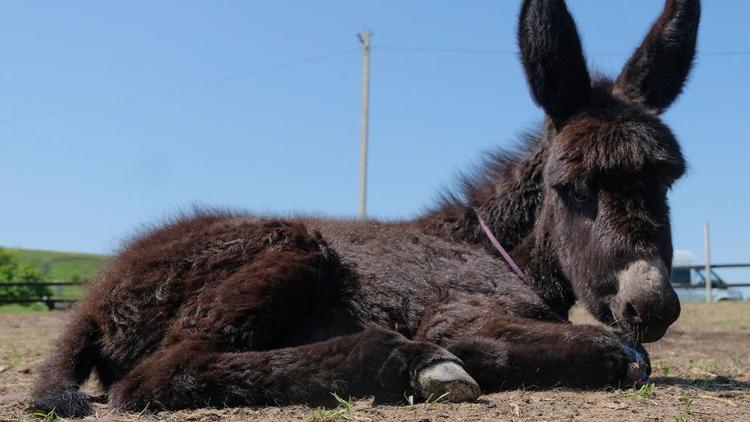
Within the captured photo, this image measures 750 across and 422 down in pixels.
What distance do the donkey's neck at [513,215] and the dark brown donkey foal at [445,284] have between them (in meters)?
0.01

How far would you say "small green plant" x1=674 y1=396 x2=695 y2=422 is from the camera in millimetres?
3301

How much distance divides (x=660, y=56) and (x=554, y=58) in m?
0.92

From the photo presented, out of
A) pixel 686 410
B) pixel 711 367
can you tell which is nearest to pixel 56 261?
pixel 711 367

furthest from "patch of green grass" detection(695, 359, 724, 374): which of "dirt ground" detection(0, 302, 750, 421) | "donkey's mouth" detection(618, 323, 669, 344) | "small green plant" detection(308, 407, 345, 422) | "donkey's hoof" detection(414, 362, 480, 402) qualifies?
"small green plant" detection(308, 407, 345, 422)

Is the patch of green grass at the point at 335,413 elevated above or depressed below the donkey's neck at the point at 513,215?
below

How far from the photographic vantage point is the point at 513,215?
5172 millimetres

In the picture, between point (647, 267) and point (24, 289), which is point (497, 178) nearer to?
point (647, 267)

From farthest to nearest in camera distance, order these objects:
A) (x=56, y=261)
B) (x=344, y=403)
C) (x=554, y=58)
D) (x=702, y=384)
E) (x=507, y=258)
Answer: (x=56, y=261) < (x=507, y=258) < (x=554, y=58) < (x=702, y=384) < (x=344, y=403)

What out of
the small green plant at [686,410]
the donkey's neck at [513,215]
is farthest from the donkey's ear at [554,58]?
the small green plant at [686,410]

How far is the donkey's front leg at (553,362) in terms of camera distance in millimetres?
4027

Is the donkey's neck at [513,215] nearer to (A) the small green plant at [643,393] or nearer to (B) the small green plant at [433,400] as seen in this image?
(A) the small green plant at [643,393]

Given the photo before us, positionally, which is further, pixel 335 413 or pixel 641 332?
pixel 641 332

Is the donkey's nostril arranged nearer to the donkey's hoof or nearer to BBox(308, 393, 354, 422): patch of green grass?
the donkey's hoof

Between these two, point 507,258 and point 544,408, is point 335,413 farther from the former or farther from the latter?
point 507,258
